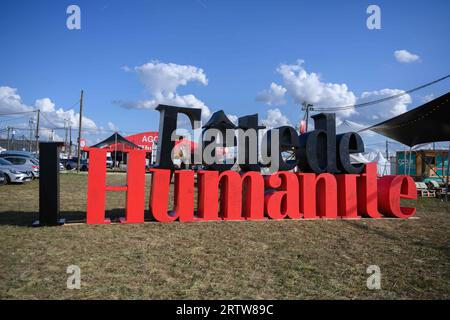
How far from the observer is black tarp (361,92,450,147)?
1267cm

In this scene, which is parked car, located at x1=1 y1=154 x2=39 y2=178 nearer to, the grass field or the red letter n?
the grass field

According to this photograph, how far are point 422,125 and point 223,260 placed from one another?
1447 cm

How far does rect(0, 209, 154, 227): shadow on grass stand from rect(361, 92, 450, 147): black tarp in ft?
38.0

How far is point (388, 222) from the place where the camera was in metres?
8.73

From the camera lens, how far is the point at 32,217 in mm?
8062

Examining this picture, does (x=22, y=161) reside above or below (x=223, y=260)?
above

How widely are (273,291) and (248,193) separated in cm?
479

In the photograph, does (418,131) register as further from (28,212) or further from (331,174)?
(28,212)

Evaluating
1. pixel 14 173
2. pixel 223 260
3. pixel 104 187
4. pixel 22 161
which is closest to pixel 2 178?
pixel 14 173

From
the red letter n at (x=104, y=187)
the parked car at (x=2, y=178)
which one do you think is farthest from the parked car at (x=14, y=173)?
the red letter n at (x=104, y=187)

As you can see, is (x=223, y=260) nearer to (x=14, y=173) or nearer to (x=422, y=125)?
(x=422, y=125)

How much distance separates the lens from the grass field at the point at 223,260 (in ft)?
12.2
